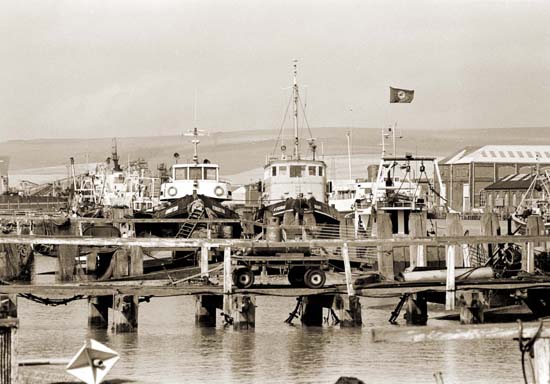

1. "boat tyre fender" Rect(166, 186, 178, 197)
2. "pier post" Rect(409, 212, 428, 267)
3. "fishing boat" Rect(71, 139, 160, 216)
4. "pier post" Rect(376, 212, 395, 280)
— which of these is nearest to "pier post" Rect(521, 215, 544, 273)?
"pier post" Rect(409, 212, 428, 267)

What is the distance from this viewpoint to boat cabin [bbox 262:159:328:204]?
2304 inches

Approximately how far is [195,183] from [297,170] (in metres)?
5.32

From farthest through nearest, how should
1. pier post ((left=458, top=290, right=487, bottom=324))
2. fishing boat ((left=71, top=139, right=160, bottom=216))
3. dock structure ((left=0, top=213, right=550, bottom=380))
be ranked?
fishing boat ((left=71, top=139, right=160, bottom=216))
pier post ((left=458, top=290, right=487, bottom=324))
dock structure ((left=0, top=213, right=550, bottom=380))

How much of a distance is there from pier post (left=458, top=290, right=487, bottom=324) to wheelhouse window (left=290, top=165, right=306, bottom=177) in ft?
109

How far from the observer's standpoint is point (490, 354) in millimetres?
22953

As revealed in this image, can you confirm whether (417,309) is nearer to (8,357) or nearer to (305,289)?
(305,289)

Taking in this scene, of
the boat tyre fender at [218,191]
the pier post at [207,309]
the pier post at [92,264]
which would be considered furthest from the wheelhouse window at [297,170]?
the pier post at [207,309]

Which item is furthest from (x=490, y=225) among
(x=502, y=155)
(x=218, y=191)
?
(x=502, y=155)

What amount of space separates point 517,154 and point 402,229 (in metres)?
82.4

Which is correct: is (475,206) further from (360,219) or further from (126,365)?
(126,365)

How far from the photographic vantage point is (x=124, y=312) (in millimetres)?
25141

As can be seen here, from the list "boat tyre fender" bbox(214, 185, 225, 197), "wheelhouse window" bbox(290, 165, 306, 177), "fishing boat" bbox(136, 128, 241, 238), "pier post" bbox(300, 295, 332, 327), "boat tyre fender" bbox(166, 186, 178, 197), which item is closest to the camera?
"pier post" bbox(300, 295, 332, 327)

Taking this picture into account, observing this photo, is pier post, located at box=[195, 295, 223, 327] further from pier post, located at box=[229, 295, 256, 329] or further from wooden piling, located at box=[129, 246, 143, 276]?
wooden piling, located at box=[129, 246, 143, 276]

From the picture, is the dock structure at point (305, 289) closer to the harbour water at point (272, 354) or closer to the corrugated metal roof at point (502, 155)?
the harbour water at point (272, 354)
